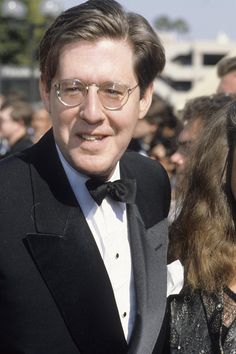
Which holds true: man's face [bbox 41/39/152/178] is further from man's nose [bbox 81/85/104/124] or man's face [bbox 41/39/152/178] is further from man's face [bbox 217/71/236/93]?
man's face [bbox 217/71/236/93]

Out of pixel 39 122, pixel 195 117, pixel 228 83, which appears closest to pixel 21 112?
pixel 39 122

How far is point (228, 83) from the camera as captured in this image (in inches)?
219

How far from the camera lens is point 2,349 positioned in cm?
253

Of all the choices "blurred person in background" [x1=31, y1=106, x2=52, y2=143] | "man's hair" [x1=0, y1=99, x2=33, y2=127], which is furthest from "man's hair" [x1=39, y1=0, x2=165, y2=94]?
"blurred person in background" [x1=31, y1=106, x2=52, y2=143]

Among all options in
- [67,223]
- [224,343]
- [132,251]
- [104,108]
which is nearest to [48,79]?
[104,108]

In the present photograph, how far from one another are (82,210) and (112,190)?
13 centimetres

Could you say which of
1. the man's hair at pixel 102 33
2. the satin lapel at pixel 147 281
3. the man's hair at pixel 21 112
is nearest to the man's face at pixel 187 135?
the satin lapel at pixel 147 281

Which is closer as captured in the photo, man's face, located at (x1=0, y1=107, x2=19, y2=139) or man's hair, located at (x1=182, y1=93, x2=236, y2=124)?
man's hair, located at (x1=182, y1=93, x2=236, y2=124)

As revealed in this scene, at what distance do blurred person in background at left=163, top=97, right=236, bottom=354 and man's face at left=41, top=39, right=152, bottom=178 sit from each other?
1.81 feet

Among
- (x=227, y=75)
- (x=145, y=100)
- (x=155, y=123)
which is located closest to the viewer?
(x=145, y=100)

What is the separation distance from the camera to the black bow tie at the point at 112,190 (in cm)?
271

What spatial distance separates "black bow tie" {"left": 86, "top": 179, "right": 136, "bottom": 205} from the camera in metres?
2.71

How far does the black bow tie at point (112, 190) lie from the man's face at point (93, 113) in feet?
0.15

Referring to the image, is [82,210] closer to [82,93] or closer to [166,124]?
[82,93]
